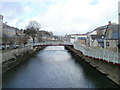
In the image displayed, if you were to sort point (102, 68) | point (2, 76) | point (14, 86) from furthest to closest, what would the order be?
point (102, 68) < point (2, 76) < point (14, 86)

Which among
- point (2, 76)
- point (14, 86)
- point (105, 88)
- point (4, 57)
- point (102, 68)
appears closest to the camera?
point (105, 88)

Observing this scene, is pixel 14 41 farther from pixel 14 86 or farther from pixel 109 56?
pixel 109 56

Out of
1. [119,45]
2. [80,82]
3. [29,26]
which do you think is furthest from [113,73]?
[29,26]

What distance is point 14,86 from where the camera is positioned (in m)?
14.1

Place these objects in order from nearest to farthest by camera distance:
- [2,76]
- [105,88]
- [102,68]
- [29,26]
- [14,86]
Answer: [105,88] → [14,86] → [2,76] → [102,68] → [29,26]

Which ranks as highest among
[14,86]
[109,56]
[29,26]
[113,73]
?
[29,26]

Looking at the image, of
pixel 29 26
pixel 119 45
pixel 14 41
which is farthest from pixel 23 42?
pixel 119 45

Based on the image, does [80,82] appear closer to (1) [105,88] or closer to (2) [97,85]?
(2) [97,85]

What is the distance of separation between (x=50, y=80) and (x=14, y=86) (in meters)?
3.51

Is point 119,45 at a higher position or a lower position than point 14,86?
higher

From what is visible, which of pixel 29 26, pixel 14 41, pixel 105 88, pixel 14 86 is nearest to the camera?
pixel 105 88

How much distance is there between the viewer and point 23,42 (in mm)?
43312

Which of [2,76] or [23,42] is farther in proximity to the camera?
[23,42]

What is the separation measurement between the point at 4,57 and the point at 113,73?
13.8 meters
